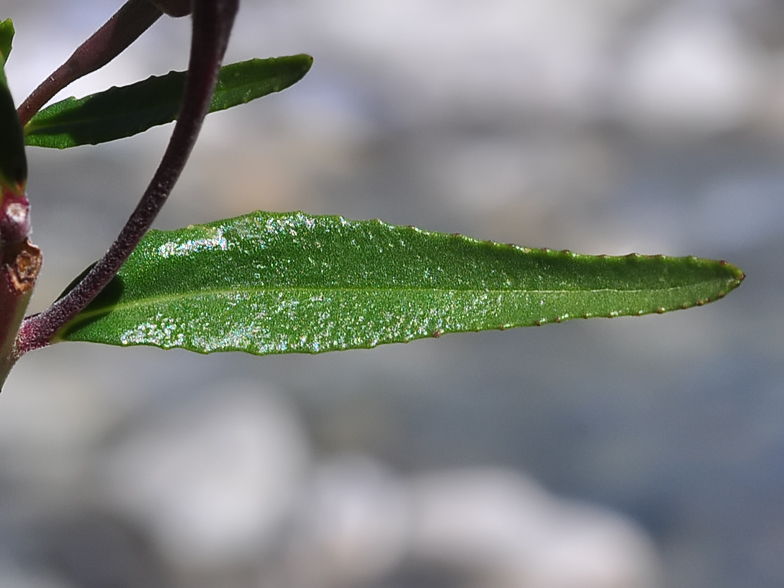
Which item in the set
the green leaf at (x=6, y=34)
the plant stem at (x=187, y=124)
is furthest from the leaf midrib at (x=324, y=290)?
the green leaf at (x=6, y=34)

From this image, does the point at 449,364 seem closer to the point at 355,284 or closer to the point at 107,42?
the point at 355,284

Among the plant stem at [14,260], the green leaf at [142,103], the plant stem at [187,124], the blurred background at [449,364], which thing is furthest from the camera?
the blurred background at [449,364]

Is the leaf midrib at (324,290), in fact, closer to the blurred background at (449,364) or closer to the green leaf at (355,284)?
the green leaf at (355,284)

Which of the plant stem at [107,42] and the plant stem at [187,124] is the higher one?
the plant stem at [107,42]

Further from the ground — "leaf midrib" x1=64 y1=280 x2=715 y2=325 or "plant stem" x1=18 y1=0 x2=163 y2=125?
"plant stem" x1=18 y1=0 x2=163 y2=125

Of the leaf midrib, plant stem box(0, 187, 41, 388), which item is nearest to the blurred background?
the leaf midrib

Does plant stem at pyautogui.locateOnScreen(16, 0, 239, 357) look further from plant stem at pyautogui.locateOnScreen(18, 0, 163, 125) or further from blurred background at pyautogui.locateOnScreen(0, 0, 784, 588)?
blurred background at pyautogui.locateOnScreen(0, 0, 784, 588)

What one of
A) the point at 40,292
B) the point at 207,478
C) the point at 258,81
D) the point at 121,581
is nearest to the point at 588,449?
the point at 207,478
